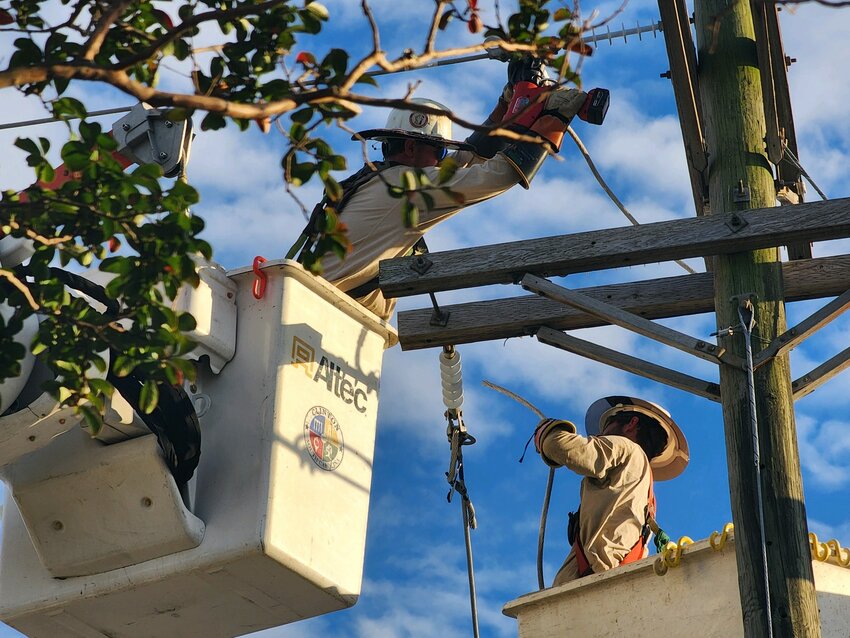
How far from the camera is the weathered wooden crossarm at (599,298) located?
863 centimetres

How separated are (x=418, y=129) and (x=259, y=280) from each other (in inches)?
77.6

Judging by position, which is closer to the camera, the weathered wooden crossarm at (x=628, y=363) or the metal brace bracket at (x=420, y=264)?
the weathered wooden crossarm at (x=628, y=363)

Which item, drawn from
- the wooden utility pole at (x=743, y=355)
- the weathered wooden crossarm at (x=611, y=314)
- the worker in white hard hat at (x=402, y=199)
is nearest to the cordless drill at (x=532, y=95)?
the worker in white hard hat at (x=402, y=199)

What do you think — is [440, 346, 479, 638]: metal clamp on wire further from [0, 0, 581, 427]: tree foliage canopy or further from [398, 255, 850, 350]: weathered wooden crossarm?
[0, 0, 581, 427]: tree foliage canopy

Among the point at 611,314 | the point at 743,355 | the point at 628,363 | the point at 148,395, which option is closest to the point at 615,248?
the point at 611,314

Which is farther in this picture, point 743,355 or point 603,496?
point 603,496

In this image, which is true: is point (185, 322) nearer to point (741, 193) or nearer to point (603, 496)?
point (741, 193)

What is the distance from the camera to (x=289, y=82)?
5859mm

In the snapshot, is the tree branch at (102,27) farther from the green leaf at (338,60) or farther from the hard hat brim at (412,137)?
the hard hat brim at (412,137)

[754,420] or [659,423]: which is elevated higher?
[659,423]

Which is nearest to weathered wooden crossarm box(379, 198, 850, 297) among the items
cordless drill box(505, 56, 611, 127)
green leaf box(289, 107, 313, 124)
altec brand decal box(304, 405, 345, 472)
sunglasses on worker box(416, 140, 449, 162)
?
altec brand decal box(304, 405, 345, 472)

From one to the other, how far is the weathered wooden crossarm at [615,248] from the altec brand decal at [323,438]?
750mm

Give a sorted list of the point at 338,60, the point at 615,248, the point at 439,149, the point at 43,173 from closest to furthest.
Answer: the point at 338,60 → the point at 43,173 → the point at 615,248 → the point at 439,149

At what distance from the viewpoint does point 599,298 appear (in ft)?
29.4
